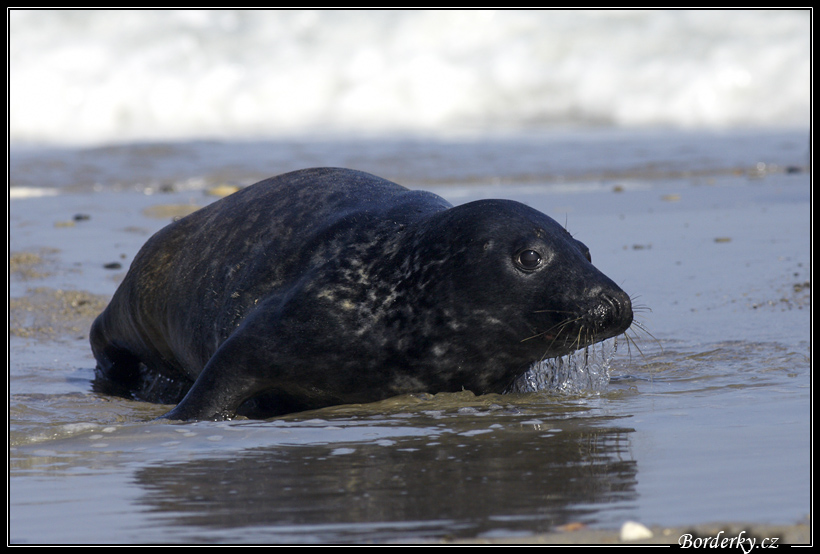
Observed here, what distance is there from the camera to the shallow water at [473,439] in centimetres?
282

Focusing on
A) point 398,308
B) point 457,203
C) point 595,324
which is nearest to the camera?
point 595,324

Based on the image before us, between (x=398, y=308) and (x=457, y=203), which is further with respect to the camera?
(x=457, y=203)

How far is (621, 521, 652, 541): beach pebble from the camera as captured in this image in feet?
8.35

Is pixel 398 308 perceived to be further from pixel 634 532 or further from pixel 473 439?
pixel 634 532

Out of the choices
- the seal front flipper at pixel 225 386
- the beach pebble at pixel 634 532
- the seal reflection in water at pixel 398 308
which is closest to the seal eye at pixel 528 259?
the seal reflection in water at pixel 398 308

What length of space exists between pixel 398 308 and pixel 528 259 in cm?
54

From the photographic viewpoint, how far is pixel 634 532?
256 cm

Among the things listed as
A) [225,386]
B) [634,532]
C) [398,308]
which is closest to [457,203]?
[398,308]

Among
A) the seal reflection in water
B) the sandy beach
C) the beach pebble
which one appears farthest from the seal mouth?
the beach pebble

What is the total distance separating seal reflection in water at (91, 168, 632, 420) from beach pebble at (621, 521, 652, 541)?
1.60 metres

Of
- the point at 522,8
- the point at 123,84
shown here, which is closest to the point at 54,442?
the point at 123,84

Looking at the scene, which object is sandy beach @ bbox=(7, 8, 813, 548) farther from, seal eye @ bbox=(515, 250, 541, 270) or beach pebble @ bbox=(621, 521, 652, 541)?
seal eye @ bbox=(515, 250, 541, 270)

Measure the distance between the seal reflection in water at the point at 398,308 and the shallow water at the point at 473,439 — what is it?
14 centimetres

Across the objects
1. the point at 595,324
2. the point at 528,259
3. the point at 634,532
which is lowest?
the point at 634,532
